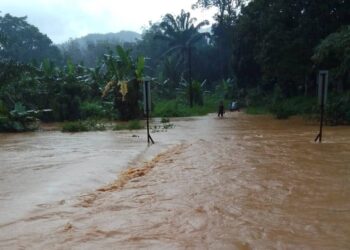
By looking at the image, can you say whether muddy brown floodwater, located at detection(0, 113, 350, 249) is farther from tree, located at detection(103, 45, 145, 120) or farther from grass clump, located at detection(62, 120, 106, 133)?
tree, located at detection(103, 45, 145, 120)

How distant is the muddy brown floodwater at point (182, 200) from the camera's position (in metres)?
4.58

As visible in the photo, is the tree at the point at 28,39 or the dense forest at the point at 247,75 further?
the tree at the point at 28,39

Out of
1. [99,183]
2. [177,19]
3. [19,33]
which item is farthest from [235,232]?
[19,33]

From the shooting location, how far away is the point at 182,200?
244 inches

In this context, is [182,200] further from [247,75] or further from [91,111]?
[247,75]

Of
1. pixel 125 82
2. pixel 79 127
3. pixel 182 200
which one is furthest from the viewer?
pixel 125 82

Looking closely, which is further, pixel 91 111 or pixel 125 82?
pixel 91 111

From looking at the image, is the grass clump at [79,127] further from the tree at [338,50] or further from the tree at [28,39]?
the tree at [28,39]

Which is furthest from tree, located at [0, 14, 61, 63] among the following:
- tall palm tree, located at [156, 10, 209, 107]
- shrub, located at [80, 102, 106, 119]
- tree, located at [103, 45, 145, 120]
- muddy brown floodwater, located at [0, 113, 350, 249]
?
muddy brown floodwater, located at [0, 113, 350, 249]

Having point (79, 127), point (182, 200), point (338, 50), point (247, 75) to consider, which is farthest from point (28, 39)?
point (182, 200)

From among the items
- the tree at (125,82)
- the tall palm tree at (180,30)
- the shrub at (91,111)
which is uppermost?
the tall palm tree at (180,30)

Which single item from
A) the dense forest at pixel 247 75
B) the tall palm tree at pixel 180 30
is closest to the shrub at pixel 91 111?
the dense forest at pixel 247 75

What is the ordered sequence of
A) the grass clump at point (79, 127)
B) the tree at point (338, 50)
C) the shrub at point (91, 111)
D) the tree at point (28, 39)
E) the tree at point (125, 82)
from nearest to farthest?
the grass clump at point (79, 127)
the tree at point (338, 50)
the tree at point (125, 82)
the shrub at point (91, 111)
the tree at point (28, 39)

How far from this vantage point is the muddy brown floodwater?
4.58 meters
